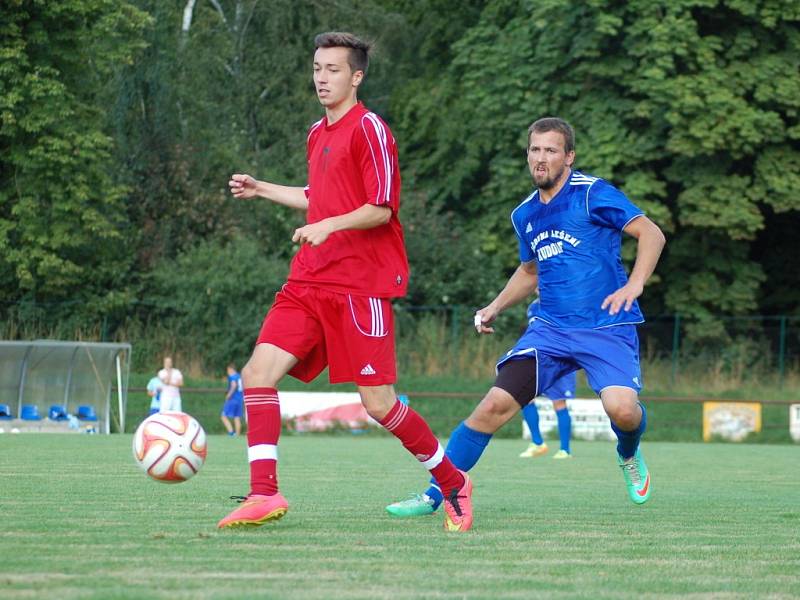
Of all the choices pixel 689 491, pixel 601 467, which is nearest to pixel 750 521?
pixel 689 491

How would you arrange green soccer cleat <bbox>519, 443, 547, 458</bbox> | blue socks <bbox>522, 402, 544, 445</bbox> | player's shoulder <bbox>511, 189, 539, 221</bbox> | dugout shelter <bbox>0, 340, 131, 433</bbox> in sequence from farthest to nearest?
dugout shelter <bbox>0, 340, 131, 433</bbox>, blue socks <bbox>522, 402, 544, 445</bbox>, green soccer cleat <bbox>519, 443, 547, 458</bbox>, player's shoulder <bbox>511, 189, 539, 221</bbox>

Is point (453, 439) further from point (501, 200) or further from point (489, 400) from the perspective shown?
point (501, 200)

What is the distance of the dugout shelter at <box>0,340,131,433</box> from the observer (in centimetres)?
2820

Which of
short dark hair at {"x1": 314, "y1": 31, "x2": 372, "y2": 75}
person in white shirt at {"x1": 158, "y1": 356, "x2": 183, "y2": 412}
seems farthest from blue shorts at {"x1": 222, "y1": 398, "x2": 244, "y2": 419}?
Result: short dark hair at {"x1": 314, "y1": 31, "x2": 372, "y2": 75}

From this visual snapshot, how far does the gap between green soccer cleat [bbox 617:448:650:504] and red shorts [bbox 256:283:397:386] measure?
99.5 inches

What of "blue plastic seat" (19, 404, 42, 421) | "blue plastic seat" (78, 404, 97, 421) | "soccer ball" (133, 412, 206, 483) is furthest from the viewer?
"blue plastic seat" (78, 404, 97, 421)

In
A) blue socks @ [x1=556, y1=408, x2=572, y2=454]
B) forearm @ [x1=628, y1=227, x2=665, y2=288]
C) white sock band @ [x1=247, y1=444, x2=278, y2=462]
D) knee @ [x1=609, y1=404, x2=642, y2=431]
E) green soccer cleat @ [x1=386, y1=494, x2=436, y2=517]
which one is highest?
forearm @ [x1=628, y1=227, x2=665, y2=288]

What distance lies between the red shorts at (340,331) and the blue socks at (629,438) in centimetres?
201

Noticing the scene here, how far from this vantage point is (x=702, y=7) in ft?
112

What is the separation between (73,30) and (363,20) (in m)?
9.83

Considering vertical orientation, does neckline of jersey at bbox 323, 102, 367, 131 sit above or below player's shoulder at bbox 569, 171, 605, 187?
above

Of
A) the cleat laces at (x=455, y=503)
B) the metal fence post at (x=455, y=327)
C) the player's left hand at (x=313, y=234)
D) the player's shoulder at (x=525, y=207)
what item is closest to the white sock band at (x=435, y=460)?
the cleat laces at (x=455, y=503)

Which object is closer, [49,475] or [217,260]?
[49,475]

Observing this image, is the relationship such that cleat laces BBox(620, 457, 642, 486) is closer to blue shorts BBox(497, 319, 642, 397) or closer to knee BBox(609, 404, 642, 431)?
knee BBox(609, 404, 642, 431)
